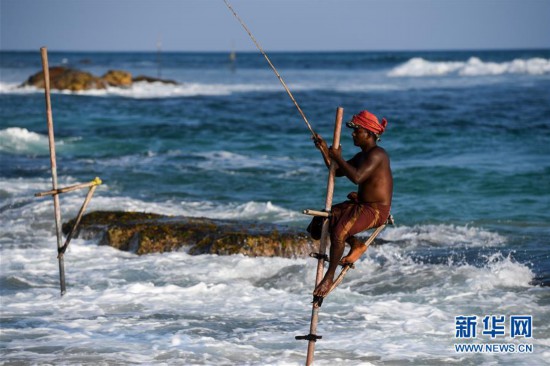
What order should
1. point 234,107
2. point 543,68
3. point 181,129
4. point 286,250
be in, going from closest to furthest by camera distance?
point 286,250
point 181,129
point 234,107
point 543,68

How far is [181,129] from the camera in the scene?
27.7 m

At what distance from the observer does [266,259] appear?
1084 centimetres

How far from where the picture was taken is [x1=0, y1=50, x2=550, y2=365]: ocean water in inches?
320

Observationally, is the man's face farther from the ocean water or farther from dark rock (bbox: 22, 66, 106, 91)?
dark rock (bbox: 22, 66, 106, 91)

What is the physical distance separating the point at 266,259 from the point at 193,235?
43.3 inches

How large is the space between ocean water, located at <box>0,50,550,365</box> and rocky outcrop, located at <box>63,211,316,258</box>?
0.19m

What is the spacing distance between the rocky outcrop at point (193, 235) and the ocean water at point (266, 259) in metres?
0.19

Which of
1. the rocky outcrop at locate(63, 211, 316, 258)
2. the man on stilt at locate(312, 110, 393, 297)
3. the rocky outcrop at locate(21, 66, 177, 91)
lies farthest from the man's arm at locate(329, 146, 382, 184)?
the rocky outcrop at locate(21, 66, 177, 91)

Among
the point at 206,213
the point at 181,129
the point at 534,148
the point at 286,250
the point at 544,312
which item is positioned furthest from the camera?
the point at 181,129

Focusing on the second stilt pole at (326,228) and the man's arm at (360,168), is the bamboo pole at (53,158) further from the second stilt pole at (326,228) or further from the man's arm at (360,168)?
the man's arm at (360,168)

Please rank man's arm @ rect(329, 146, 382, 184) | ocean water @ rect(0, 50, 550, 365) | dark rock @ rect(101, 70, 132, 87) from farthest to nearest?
dark rock @ rect(101, 70, 132, 87) < ocean water @ rect(0, 50, 550, 365) < man's arm @ rect(329, 146, 382, 184)

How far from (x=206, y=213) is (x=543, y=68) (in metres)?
61.1

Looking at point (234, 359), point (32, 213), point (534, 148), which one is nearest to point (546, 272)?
point (234, 359)

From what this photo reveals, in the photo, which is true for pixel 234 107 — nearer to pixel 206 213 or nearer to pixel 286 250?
pixel 206 213
